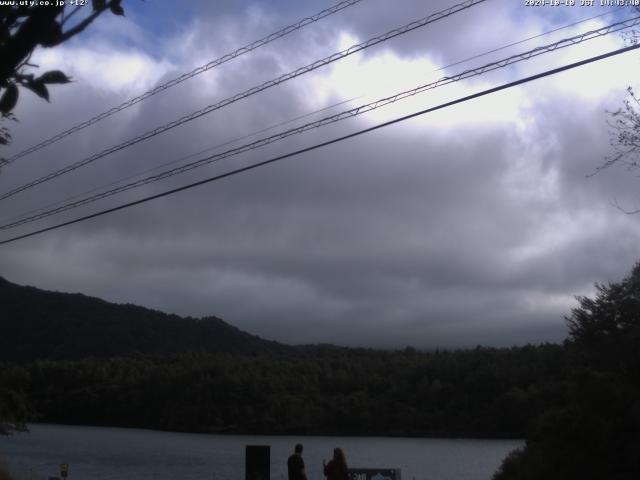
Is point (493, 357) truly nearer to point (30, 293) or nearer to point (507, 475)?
point (507, 475)

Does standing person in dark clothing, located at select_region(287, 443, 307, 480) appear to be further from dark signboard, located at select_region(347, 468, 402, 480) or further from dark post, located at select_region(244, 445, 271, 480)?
dark signboard, located at select_region(347, 468, 402, 480)

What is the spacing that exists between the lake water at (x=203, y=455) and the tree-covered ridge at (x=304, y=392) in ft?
6.08

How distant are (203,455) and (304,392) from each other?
85.4ft

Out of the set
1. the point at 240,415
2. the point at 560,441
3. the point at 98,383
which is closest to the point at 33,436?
the point at 98,383

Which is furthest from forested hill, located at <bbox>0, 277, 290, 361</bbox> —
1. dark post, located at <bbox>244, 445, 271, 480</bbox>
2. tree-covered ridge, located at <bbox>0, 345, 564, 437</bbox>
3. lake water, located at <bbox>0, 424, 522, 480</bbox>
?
dark post, located at <bbox>244, 445, 271, 480</bbox>

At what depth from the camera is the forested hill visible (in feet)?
279

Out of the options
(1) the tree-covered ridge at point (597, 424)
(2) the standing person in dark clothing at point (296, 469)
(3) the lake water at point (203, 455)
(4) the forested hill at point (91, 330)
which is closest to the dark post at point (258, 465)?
(2) the standing person in dark clothing at point (296, 469)

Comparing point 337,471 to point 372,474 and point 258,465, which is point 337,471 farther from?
point 372,474

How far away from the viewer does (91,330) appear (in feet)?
335

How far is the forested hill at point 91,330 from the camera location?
8500 centimetres

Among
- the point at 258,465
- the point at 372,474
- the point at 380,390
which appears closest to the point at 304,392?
the point at 380,390

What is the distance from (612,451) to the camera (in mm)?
15312

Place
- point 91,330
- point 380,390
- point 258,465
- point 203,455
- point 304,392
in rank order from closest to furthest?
1. point 258,465
2. point 203,455
3. point 380,390
4. point 304,392
5. point 91,330

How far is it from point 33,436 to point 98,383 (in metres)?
5.82
